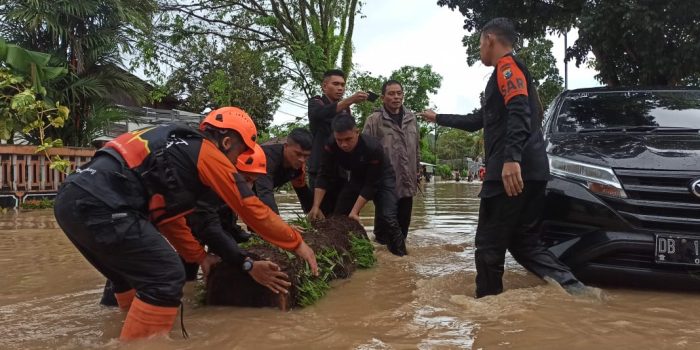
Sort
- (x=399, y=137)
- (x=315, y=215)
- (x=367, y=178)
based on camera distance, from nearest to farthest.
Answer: (x=315, y=215)
(x=367, y=178)
(x=399, y=137)

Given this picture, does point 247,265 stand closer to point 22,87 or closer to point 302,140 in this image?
point 302,140

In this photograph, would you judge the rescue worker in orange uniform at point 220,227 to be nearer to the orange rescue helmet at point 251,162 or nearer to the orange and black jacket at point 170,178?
the orange rescue helmet at point 251,162

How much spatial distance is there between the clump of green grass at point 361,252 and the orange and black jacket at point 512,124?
1668mm

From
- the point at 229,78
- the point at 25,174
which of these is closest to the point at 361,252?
the point at 25,174

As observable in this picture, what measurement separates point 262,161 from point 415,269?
6.65 ft

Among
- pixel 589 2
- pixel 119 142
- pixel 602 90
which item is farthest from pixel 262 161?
pixel 589 2

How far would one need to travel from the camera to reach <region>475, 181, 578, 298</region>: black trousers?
135 inches

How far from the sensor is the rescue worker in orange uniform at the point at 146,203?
8.59 feet

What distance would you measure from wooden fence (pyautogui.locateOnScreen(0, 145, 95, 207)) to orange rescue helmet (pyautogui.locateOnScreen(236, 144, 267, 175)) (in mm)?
9498

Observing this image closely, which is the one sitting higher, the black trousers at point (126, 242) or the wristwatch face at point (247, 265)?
the black trousers at point (126, 242)

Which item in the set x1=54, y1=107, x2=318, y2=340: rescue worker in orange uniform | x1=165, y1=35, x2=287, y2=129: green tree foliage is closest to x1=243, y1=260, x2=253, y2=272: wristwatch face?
x1=54, y1=107, x2=318, y2=340: rescue worker in orange uniform

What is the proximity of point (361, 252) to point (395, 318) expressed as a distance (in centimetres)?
179

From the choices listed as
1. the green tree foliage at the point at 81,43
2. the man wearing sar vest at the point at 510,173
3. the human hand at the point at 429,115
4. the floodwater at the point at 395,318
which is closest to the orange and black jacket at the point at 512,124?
the man wearing sar vest at the point at 510,173

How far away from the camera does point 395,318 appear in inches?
124
